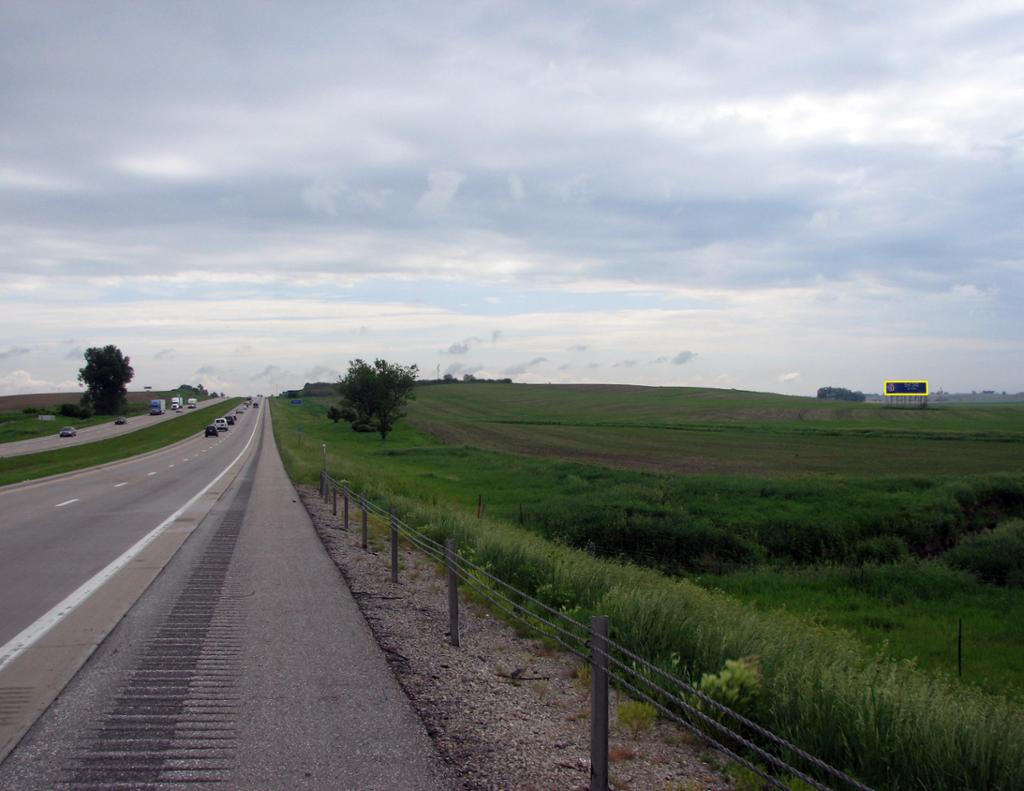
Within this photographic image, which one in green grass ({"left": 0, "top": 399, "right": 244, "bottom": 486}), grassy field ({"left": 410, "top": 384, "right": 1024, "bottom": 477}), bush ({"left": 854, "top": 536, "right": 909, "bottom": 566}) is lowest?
bush ({"left": 854, "top": 536, "right": 909, "bottom": 566})

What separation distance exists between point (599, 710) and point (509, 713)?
1616 millimetres

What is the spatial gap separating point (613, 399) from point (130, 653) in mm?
Answer: 130777

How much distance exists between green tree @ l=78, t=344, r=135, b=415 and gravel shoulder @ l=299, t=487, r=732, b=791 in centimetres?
14598

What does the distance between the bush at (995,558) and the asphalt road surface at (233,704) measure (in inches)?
706

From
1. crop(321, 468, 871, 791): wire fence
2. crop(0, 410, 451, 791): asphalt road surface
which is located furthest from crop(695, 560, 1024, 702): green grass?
crop(0, 410, 451, 791): asphalt road surface

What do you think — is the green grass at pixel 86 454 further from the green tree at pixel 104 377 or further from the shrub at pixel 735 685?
the green tree at pixel 104 377

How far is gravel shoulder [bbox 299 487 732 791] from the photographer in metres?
5.12

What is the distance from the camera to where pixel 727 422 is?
299 feet

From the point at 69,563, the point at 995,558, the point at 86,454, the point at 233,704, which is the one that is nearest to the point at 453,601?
the point at 233,704

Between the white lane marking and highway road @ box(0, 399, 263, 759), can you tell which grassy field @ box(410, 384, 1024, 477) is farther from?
the white lane marking

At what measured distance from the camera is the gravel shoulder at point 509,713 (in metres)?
5.12

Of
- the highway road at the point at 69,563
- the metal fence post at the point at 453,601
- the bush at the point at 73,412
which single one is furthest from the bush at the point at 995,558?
the bush at the point at 73,412

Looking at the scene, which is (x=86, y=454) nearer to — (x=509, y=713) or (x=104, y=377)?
(x=509, y=713)

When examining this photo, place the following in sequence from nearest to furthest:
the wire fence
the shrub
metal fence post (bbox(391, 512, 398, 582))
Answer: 1. the wire fence
2. the shrub
3. metal fence post (bbox(391, 512, 398, 582))
